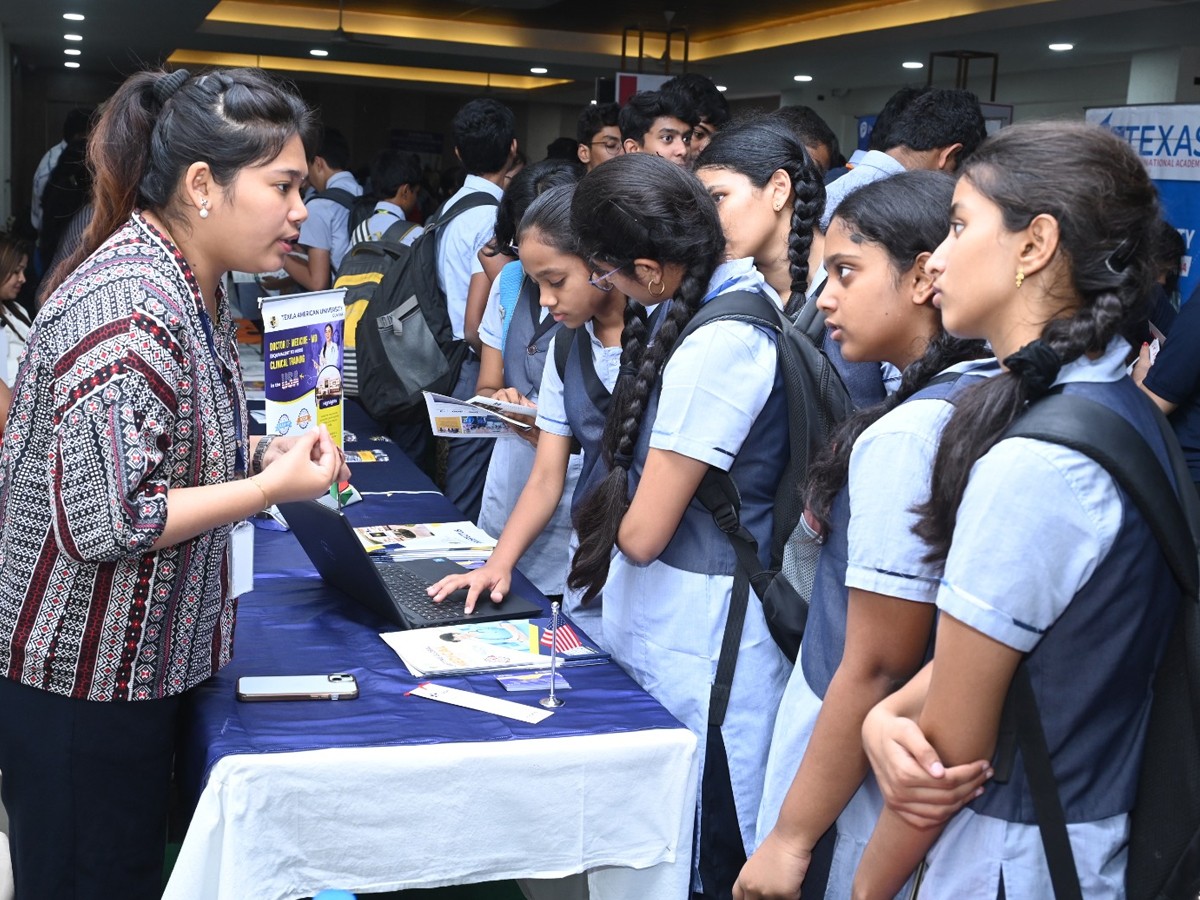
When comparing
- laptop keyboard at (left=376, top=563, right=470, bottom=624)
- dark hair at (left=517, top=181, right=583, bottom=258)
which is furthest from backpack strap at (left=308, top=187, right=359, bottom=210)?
laptop keyboard at (left=376, top=563, right=470, bottom=624)

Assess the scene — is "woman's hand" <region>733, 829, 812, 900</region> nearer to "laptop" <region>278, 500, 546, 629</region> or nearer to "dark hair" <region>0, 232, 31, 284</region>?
"laptop" <region>278, 500, 546, 629</region>

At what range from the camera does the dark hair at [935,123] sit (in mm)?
3494

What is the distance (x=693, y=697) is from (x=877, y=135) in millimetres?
2445

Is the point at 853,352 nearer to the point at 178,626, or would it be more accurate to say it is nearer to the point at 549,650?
the point at 549,650

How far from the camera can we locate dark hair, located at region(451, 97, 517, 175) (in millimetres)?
4312

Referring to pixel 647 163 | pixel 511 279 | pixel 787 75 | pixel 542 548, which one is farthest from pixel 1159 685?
pixel 787 75

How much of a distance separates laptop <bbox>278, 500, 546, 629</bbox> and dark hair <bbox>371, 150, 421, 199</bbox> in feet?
11.1

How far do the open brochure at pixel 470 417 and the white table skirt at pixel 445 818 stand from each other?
109 cm

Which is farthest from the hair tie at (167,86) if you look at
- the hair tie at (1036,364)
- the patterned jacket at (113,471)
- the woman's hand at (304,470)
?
the hair tie at (1036,364)

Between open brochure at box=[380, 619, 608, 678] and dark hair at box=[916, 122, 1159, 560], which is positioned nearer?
dark hair at box=[916, 122, 1159, 560]

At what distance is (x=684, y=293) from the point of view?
77.7 inches

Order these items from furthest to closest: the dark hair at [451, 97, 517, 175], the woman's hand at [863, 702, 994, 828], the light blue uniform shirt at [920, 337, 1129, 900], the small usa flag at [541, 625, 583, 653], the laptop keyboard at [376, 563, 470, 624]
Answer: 1. the dark hair at [451, 97, 517, 175]
2. the laptop keyboard at [376, 563, 470, 624]
3. the small usa flag at [541, 625, 583, 653]
4. the woman's hand at [863, 702, 994, 828]
5. the light blue uniform shirt at [920, 337, 1129, 900]

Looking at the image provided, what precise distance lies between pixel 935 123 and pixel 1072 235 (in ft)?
8.36

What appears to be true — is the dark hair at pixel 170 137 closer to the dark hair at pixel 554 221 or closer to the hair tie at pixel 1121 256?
the dark hair at pixel 554 221
